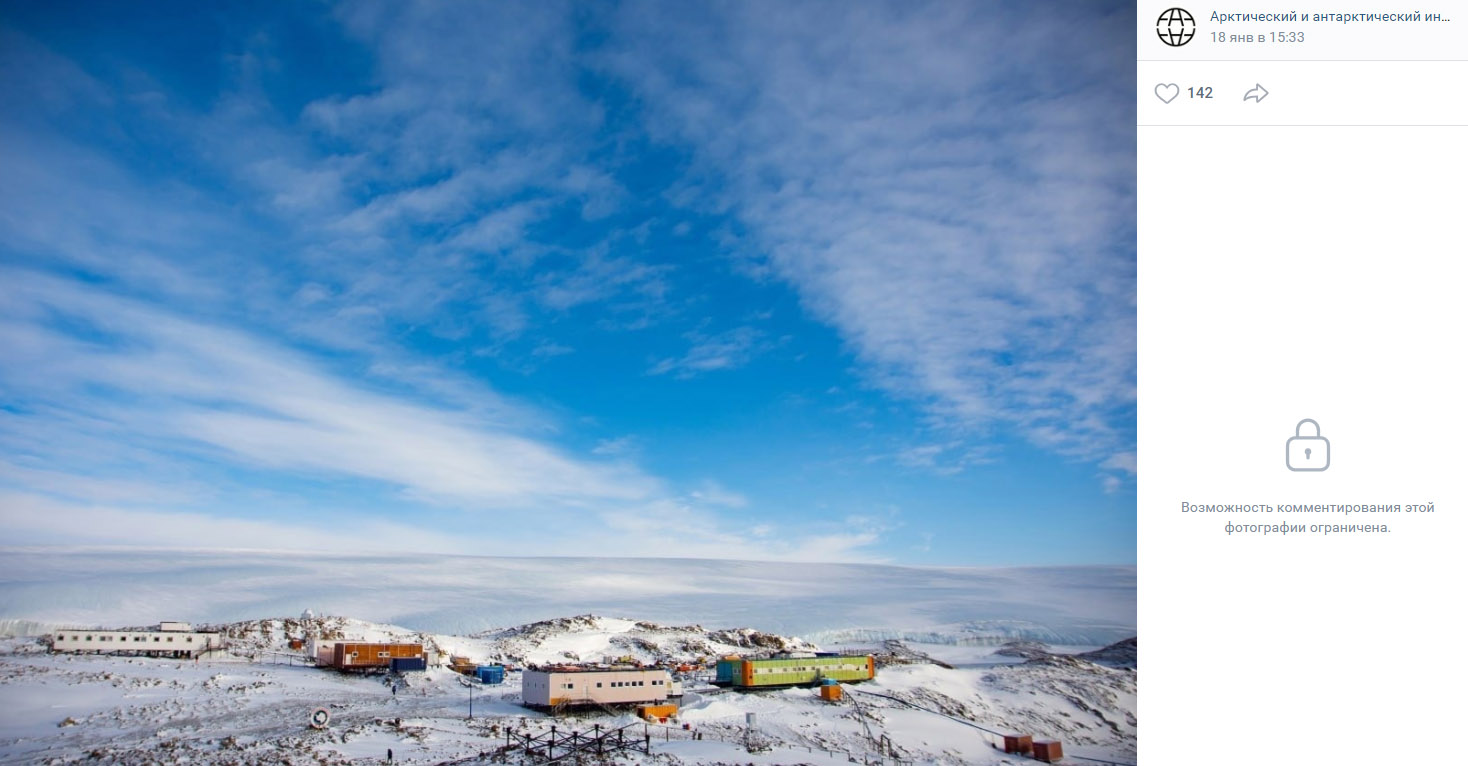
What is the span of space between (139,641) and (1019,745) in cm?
1724

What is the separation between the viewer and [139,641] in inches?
635

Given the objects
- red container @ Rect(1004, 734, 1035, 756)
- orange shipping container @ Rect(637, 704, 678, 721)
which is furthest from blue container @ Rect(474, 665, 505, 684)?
red container @ Rect(1004, 734, 1035, 756)

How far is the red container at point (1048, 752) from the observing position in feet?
35.8

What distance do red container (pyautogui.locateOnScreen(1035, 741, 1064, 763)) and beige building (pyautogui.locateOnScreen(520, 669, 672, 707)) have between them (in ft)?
18.6

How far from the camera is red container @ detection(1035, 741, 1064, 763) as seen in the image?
10906 mm

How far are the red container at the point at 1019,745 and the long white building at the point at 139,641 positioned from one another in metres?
16.6
